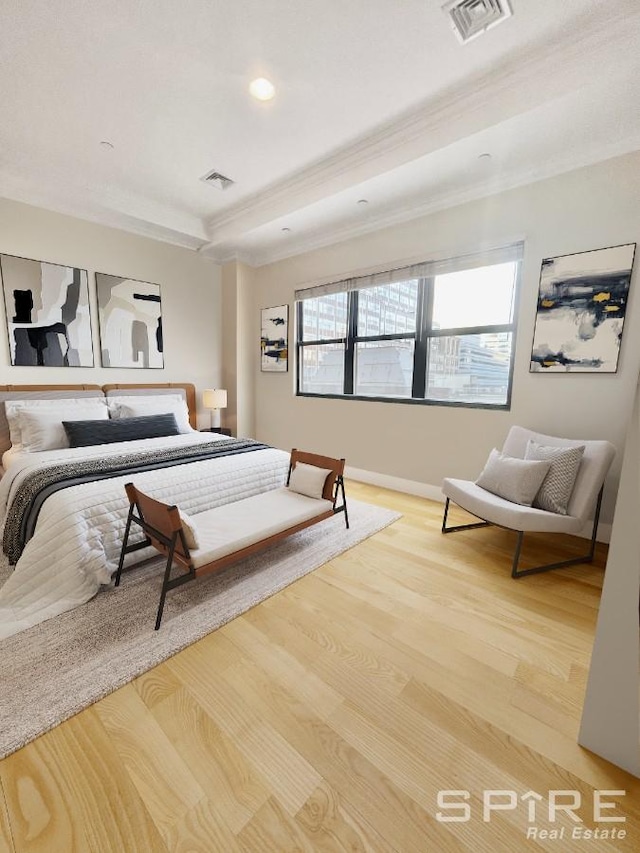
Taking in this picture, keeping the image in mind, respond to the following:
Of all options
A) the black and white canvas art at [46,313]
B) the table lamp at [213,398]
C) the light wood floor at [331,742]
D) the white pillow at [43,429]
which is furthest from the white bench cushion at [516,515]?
the black and white canvas art at [46,313]

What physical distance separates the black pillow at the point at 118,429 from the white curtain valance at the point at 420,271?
7.25 ft

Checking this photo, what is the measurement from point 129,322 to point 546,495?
14.1ft

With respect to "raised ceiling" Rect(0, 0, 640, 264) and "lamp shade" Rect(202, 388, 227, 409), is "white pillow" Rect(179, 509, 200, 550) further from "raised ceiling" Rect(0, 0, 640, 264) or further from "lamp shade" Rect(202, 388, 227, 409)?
"lamp shade" Rect(202, 388, 227, 409)

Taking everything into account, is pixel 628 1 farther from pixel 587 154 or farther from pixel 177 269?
pixel 177 269

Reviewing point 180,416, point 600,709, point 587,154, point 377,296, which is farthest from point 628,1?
point 180,416

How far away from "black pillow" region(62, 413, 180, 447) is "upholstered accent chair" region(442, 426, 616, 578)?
2674 millimetres

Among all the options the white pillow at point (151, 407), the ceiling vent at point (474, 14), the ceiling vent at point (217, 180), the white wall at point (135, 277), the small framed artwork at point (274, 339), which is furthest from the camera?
the small framed artwork at point (274, 339)

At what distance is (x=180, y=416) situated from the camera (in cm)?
375

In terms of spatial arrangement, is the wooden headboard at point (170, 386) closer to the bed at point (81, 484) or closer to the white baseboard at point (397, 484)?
the bed at point (81, 484)

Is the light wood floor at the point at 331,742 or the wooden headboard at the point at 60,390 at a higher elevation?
the wooden headboard at the point at 60,390

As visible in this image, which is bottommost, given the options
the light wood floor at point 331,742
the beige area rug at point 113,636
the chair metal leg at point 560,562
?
the light wood floor at point 331,742

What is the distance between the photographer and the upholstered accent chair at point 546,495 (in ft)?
7.14

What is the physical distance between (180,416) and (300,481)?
1.83m

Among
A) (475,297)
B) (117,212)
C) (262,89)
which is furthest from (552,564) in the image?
(117,212)
